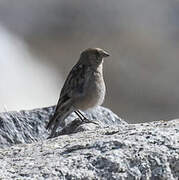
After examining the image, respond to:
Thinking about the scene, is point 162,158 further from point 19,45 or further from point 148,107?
point 19,45

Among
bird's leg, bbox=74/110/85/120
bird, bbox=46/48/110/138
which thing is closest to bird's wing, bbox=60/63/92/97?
bird, bbox=46/48/110/138

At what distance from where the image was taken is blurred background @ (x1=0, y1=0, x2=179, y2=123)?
15.9 meters

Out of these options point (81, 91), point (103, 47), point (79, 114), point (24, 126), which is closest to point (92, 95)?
point (81, 91)

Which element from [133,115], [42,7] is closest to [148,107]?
[133,115]

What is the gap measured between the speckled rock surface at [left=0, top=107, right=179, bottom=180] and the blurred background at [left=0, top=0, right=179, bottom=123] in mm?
9836

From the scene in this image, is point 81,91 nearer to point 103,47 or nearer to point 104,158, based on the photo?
point 104,158

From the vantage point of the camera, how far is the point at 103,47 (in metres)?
18.1

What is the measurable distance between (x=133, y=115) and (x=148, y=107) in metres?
0.59

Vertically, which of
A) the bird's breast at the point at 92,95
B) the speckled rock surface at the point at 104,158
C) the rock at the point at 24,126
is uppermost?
the bird's breast at the point at 92,95

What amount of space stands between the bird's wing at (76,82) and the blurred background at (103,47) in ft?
20.0

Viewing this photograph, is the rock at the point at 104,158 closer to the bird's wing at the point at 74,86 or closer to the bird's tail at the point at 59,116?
the bird's tail at the point at 59,116

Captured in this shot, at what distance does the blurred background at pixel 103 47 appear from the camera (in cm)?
1588

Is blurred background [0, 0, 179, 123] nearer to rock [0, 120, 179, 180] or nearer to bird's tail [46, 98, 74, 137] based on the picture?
bird's tail [46, 98, 74, 137]

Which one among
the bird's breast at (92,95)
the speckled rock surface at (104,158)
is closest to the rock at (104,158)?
the speckled rock surface at (104,158)
